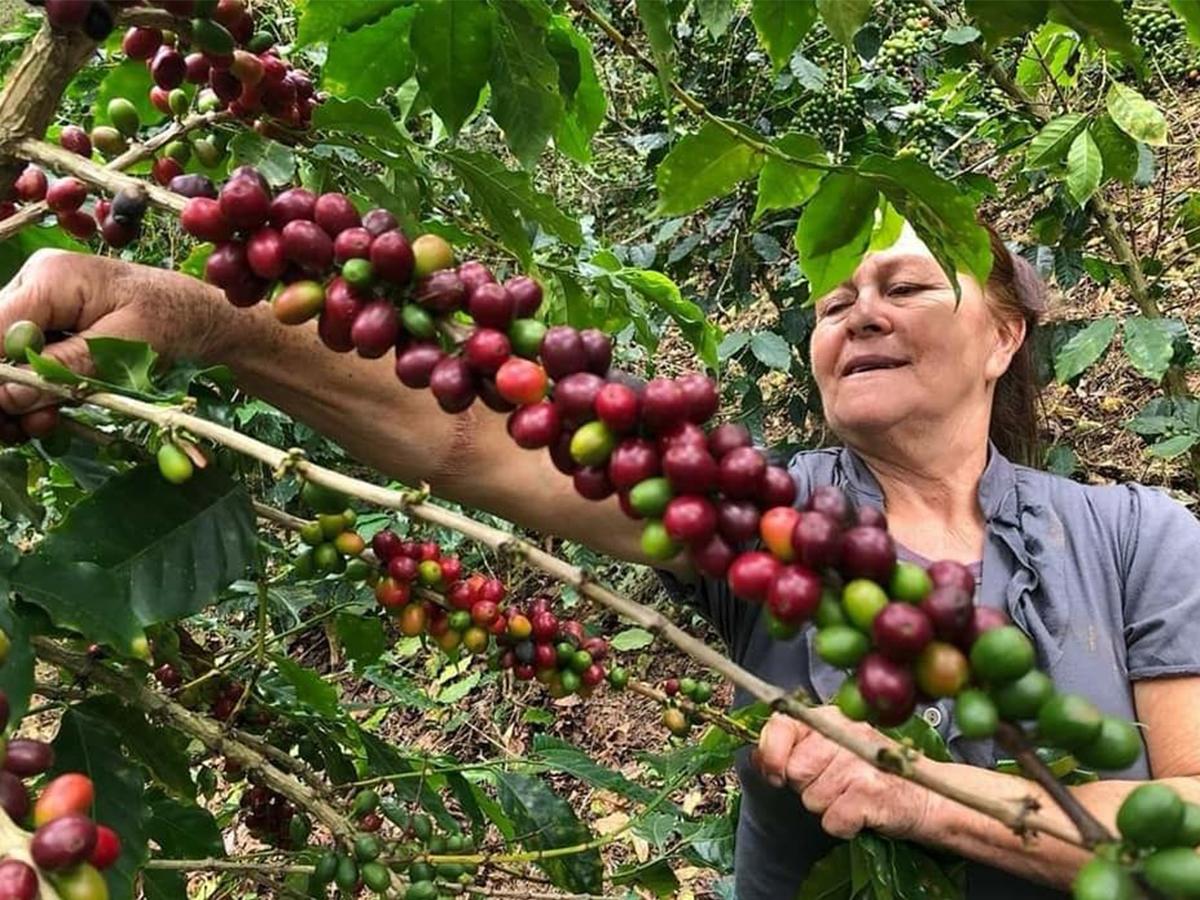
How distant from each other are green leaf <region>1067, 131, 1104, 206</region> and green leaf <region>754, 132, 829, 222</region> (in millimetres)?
1345

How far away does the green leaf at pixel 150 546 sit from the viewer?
923mm

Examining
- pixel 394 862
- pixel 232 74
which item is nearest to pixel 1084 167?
pixel 232 74

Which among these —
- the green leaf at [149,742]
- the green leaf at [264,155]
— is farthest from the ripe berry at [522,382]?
the green leaf at [149,742]

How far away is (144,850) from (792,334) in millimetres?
2527

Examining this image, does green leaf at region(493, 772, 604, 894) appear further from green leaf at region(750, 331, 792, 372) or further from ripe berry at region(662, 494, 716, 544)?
green leaf at region(750, 331, 792, 372)

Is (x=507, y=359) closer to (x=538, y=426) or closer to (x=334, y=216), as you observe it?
(x=538, y=426)

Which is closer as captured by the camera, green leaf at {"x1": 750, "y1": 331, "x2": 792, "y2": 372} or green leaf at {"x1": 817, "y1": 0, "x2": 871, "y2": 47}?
green leaf at {"x1": 817, "y1": 0, "x2": 871, "y2": 47}

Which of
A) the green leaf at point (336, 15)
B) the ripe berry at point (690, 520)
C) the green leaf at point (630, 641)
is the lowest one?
the green leaf at point (630, 641)

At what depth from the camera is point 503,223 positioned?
139 cm

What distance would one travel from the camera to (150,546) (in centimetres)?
103

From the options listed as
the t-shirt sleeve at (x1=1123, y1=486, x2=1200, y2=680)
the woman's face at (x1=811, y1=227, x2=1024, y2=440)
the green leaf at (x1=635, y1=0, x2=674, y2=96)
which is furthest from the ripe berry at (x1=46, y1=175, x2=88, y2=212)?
the t-shirt sleeve at (x1=1123, y1=486, x2=1200, y2=680)

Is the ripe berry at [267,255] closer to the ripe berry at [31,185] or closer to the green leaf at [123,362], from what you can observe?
the green leaf at [123,362]

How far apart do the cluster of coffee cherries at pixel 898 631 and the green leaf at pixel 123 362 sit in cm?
59

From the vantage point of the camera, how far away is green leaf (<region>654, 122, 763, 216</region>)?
116 cm
